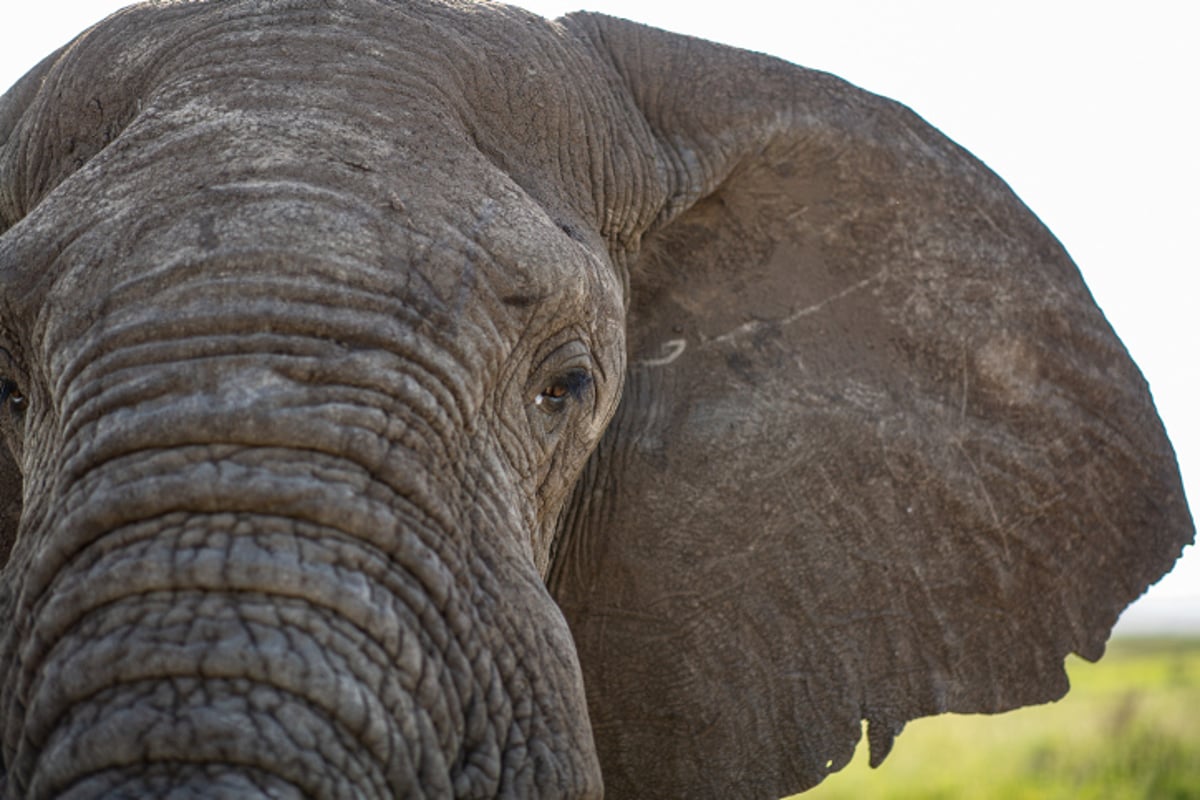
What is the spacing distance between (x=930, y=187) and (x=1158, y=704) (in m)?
10.2

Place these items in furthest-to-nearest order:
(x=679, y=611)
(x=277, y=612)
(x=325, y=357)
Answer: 1. (x=679, y=611)
2. (x=325, y=357)
3. (x=277, y=612)

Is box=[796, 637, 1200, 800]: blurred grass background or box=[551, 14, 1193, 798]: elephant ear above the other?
box=[796, 637, 1200, 800]: blurred grass background

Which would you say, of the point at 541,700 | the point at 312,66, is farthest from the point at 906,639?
→ the point at 312,66

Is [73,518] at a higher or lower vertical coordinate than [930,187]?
lower

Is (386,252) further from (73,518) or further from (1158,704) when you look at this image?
(1158,704)

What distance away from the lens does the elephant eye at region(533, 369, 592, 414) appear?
130 inches

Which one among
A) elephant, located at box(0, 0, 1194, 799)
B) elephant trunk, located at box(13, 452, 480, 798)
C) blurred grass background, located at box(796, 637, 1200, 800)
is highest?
blurred grass background, located at box(796, 637, 1200, 800)

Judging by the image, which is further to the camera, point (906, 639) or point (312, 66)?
point (906, 639)

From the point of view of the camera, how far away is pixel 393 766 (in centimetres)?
251

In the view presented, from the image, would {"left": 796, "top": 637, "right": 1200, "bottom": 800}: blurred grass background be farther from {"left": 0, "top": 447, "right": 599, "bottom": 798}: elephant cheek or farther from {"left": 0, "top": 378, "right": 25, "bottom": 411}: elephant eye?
{"left": 0, "top": 447, "right": 599, "bottom": 798}: elephant cheek

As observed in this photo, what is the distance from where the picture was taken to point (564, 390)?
3.35m

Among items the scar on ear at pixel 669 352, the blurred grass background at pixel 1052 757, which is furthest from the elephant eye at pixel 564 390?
the blurred grass background at pixel 1052 757

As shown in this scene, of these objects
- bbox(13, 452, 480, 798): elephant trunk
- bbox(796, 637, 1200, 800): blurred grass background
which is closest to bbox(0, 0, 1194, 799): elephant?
bbox(13, 452, 480, 798): elephant trunk

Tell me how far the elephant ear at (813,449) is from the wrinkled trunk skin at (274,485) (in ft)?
2.90
